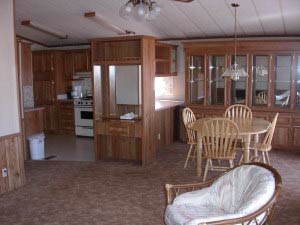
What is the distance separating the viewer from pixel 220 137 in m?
4.40

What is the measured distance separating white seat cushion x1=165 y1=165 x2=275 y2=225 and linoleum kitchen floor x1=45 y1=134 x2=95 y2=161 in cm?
349

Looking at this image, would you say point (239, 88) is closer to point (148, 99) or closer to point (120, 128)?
point (148, 99)

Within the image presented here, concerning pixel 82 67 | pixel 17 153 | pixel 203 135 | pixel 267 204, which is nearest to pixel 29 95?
pixel 82 67

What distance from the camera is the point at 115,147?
5844 mm

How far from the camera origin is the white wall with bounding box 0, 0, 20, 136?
4.19 meters

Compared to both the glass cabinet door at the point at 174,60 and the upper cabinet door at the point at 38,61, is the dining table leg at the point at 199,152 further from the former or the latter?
the upper cabinet door at the point at 38,61

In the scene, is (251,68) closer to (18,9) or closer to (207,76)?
(207,76)

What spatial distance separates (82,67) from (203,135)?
4635mm

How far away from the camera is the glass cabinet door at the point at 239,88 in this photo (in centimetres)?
642

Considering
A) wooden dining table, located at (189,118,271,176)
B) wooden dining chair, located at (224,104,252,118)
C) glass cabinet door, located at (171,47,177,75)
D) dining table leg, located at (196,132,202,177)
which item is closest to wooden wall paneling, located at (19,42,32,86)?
glass cabinet door, located at (171,47,177,75)

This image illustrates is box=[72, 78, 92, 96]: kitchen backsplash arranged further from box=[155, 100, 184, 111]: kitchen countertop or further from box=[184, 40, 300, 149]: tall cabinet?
box=[184, 40, 300, 149]: tall cabinet

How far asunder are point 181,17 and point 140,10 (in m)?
3.00

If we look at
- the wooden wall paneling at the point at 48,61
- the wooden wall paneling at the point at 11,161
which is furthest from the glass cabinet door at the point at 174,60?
the wooden wall paneling at the point at 11,161

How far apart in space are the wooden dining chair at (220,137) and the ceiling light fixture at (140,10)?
1.60 m
